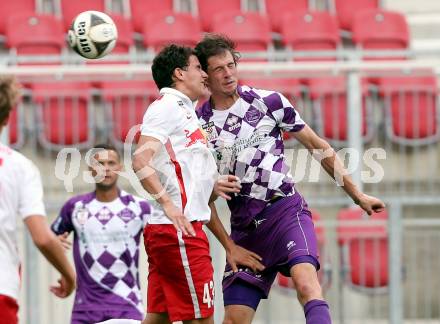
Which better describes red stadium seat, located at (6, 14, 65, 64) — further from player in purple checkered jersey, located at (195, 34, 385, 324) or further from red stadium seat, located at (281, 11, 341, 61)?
player in purple checkered jersey, located at (195, 34, 385, 324)

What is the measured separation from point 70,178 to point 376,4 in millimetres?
5202

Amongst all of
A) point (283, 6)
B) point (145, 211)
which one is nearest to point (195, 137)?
point (145, 211)

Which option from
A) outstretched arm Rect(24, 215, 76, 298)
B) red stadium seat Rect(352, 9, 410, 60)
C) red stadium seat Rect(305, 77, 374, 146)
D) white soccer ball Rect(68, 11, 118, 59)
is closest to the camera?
outstretched arm Rect(24, 215, 76, 298)

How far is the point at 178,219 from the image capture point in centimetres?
642

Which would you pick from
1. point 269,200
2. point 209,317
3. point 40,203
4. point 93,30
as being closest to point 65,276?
point 40,203

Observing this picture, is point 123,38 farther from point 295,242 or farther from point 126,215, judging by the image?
point 295,242

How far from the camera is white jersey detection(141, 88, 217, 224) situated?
679cm

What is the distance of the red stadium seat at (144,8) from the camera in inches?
539

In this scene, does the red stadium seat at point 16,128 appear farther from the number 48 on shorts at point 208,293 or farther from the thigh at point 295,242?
the number 48 on shorts at point 208,293

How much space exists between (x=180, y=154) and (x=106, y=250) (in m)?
2.67

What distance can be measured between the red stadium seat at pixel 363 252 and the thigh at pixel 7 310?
5.39m

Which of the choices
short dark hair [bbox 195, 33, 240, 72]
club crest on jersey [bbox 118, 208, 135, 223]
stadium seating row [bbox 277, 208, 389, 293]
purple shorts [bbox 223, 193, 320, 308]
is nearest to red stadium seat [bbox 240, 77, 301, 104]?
stadium seating row [bbox 277, 208, 389, 293]

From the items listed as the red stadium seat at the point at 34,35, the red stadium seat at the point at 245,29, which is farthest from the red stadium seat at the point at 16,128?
the red stadium seat at the point at 245,29

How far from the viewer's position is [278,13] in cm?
1403
